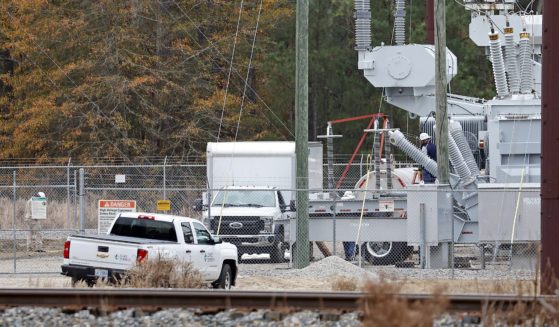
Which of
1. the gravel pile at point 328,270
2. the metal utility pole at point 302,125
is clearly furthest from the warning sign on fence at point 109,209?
the gravel pile at point 328,270

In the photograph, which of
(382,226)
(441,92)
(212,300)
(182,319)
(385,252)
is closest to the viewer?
(182,319)

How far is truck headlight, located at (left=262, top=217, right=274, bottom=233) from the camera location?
23.9m

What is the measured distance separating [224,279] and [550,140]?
6.76 m

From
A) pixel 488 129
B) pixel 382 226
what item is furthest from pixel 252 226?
pixel 488 129

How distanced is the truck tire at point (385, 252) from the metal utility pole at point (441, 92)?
2317 mm

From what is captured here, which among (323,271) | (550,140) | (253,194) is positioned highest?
(550,140)

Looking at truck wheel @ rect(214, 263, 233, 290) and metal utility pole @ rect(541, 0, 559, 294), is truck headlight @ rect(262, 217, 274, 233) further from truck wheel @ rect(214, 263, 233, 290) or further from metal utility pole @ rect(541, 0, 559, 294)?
metal utility pole @ rect(541, 0, 559, 294)

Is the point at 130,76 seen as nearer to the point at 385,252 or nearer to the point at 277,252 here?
the point at 277,252

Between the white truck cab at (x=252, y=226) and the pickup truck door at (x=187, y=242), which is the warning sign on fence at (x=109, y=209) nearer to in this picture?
the white truck cab at (x=252, y=226)

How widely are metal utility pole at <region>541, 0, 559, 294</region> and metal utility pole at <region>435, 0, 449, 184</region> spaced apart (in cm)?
941

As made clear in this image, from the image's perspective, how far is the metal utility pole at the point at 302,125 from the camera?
2091 cm

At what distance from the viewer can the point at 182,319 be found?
1086 cm

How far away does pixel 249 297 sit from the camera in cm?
1134

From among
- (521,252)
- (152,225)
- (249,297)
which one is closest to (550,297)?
(249,297)
